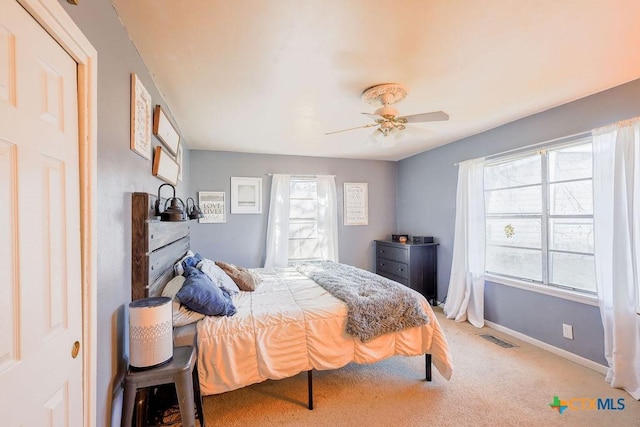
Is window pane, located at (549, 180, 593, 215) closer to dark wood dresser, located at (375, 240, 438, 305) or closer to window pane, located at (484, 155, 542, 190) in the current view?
window pane, located at (484, 155, 542, 190)

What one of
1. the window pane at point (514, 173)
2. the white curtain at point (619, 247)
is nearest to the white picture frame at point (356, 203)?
the window pane at point (514, 173)

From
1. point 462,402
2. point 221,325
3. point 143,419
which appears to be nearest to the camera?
point 143,419

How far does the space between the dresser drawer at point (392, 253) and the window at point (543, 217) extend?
1.12 meters

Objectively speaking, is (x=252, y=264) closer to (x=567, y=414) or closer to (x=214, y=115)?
(x=214, y=115)

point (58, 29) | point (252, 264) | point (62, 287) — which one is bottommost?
point (252, 264)

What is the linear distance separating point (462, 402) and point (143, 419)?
6.93 ft

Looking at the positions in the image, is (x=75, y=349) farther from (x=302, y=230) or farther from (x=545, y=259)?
(x=302, y=230)

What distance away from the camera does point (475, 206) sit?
3674mm

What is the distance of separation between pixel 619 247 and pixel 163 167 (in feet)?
12.3

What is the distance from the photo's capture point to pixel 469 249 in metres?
3.72

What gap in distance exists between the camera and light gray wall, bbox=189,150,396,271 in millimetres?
4438

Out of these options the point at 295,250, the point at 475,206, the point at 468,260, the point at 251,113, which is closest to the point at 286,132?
the point at 251,113

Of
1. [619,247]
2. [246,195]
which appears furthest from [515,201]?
[246,195]
